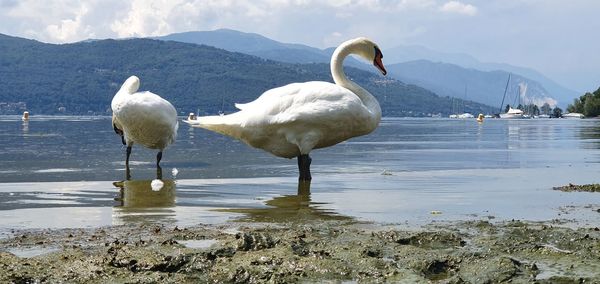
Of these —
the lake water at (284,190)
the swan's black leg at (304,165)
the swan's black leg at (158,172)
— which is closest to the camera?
the lake water at (284,190)

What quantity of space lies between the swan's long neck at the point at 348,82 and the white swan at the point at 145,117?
417cm

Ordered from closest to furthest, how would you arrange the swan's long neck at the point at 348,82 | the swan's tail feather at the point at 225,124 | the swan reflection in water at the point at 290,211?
the swan reflection in water at the point at 290,211 → the swan's tail feather at the point at 225,124 → the swan's long neck at the point at 348,82

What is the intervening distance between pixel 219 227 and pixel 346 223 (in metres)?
1.28

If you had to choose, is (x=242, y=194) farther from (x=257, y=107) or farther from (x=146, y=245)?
(x=146, y=245)

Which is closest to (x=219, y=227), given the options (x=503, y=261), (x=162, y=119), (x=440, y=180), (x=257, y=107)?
(x=503, y=261)

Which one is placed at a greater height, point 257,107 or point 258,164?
point 257,107

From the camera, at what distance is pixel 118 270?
19.7 feet

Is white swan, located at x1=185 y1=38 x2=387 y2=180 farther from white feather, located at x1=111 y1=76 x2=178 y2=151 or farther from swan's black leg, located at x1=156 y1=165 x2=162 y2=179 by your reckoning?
white feather, located at x1=111 y1=76 x2=178 y2=151

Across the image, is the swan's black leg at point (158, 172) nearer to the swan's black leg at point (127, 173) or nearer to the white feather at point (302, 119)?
the swan's black leg at point (127, 173)

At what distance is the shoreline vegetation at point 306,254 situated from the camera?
19.5 ft

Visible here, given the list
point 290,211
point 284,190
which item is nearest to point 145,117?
point 284,190

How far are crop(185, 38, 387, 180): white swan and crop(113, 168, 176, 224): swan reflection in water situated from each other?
141 centimetres

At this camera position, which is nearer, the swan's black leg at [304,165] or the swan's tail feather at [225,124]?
the swan's tail feather at [225,124]

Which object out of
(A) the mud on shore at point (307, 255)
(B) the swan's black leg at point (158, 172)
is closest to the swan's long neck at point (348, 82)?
(B) the swan's black leg at point (158, 172)
